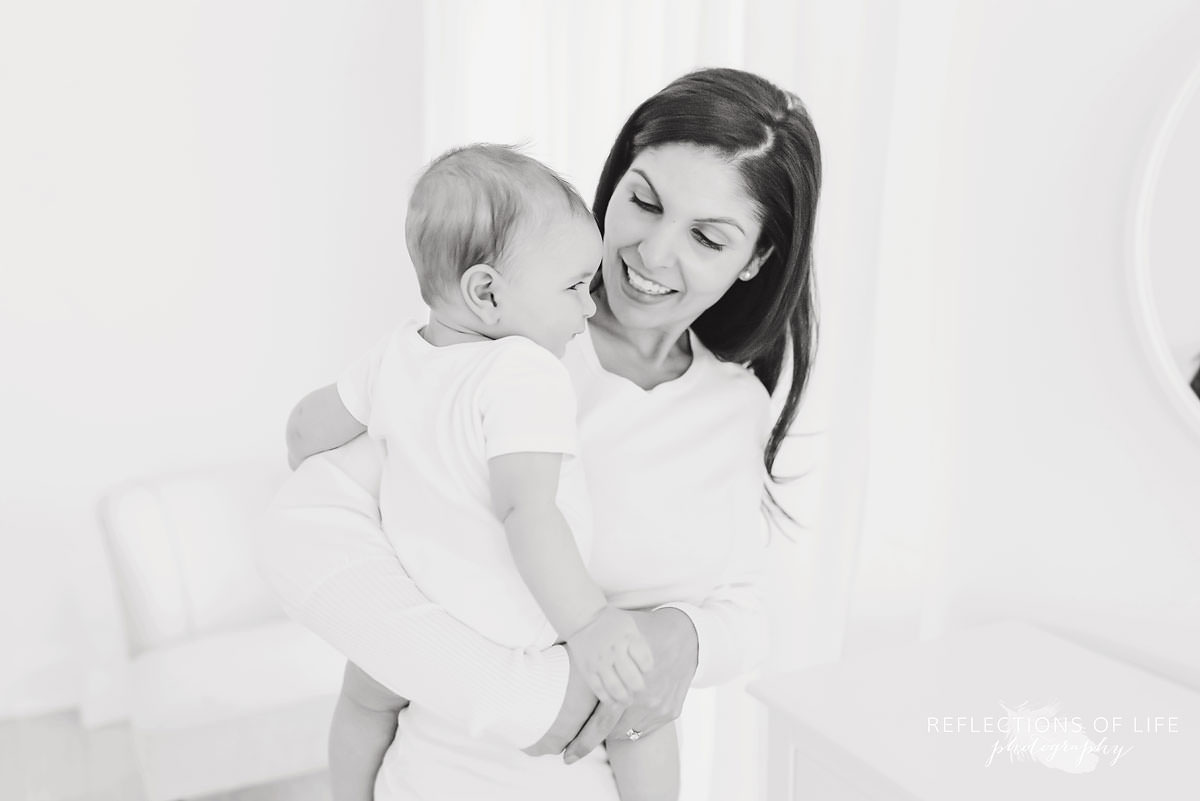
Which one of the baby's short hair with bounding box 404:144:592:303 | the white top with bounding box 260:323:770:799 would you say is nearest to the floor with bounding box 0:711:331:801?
the white top with bounding box 260:323:770:799

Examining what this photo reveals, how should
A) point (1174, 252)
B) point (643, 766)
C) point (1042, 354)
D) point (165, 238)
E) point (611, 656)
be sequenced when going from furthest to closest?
point (165, 238), point (1042, 354), point (1174, 252), point (643, 766), point (611, 656)

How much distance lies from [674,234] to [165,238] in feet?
8.57

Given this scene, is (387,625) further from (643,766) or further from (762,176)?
(762,176)

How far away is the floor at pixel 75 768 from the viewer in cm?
257

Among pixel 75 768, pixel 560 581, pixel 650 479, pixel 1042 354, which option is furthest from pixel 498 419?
pixel 75 768

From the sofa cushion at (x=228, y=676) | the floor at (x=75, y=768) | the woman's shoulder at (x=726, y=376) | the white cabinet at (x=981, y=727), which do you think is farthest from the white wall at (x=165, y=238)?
the white cabinet at (x=981, y=727)

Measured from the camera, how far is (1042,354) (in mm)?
1594

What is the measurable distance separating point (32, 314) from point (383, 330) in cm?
113

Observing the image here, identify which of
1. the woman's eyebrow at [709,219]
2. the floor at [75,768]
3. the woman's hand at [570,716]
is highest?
the woman's eyebrow at [709,219]

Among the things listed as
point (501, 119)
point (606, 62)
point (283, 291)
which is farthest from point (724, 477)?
point (283, 291)

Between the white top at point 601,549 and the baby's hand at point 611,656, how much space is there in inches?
1.9

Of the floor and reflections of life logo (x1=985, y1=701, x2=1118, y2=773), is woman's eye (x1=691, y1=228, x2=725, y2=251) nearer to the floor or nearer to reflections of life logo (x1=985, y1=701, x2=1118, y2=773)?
reflections of life logo (x1=985, y1=701, x2=1118, y2=773)

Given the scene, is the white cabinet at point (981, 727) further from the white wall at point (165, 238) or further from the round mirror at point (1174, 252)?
the white wall at point (165, 238)

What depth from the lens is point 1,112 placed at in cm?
305
